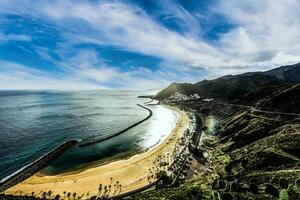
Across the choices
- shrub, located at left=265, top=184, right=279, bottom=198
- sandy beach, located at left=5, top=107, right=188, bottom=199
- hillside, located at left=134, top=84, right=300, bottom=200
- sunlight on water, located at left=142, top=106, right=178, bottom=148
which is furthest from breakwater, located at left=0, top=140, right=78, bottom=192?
shrub, located at left=265, top=184, right=279, bottom=198

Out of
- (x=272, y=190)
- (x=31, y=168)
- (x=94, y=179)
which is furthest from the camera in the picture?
(x=31, y=168)

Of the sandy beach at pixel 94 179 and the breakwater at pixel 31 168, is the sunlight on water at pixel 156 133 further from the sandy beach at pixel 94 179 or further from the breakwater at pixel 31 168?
the breakwater at pixel 31 168

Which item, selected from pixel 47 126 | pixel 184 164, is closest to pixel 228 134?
pixel 184 164

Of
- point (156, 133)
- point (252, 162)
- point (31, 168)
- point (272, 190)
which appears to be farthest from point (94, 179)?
point (156, 133)

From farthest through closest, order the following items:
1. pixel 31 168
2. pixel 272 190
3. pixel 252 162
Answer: pixel 31 168, pixel 252 162, pixel 272 190

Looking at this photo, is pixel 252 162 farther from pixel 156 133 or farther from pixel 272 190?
pixel 156 133

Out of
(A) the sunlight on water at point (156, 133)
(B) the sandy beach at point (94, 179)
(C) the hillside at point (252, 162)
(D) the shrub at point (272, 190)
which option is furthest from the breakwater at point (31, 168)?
(D) the shrub at point (272, 190)
